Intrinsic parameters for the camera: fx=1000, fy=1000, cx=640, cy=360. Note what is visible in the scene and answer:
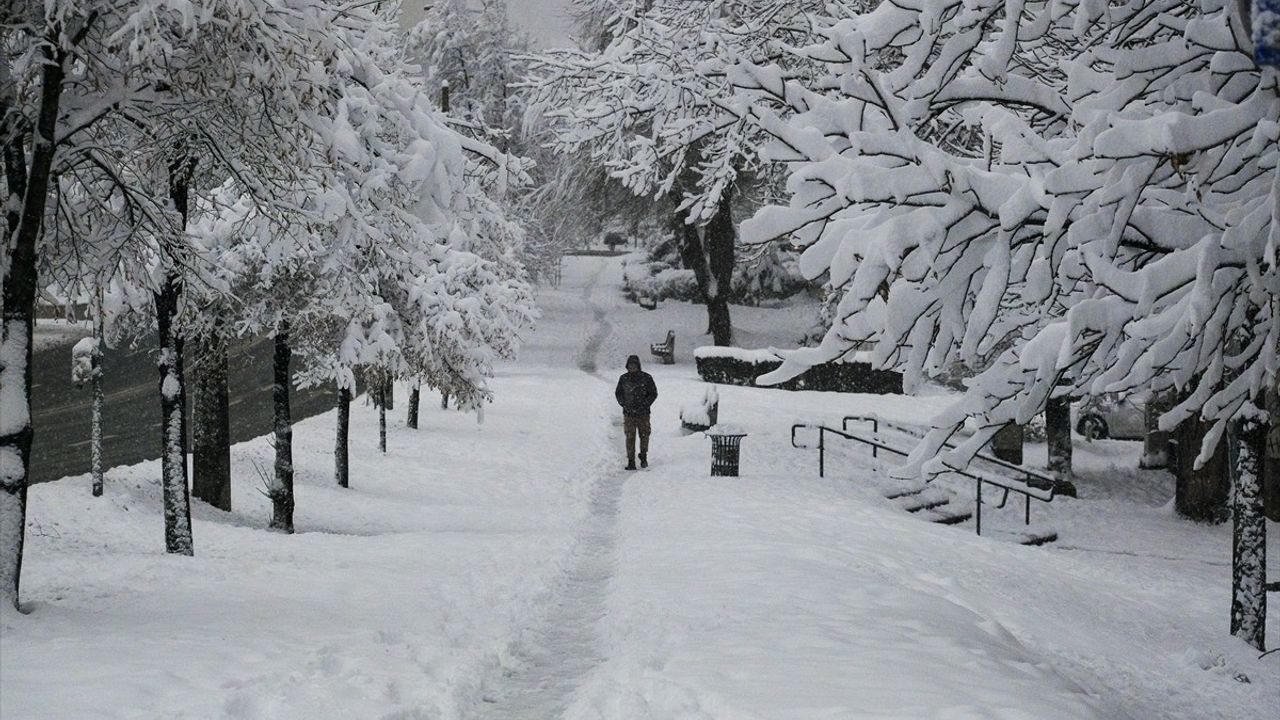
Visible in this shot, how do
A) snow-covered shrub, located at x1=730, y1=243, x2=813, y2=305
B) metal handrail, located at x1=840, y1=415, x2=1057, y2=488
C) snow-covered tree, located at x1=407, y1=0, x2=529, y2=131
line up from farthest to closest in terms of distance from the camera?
1. snow-covered tree, located at x1=407, y1=0, x2=529, y2=131
2. snow-covered shrub, located at x1=730, y1=243, x2=813, y2=305
3. metal handrail, located at x1=840, y1=415, x2=1057, y2=488

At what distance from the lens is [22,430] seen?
619 centimetres

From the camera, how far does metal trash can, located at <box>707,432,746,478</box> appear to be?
16391 millimetres

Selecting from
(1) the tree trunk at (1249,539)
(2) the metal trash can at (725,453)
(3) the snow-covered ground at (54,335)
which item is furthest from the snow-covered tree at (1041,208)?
(3) the snow-covered ground at (54,335)

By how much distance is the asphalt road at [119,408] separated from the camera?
17922mm

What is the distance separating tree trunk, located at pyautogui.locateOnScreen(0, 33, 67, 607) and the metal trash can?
11308 mm

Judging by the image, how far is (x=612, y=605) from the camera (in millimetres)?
8883

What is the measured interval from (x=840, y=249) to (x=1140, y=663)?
6.21 m

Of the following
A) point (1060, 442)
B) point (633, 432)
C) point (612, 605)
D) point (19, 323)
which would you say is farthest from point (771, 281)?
point (19, 323)

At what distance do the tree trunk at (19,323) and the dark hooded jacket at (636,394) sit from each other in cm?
1181

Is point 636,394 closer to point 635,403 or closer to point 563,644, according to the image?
point 635,403

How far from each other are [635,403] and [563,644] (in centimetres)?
987

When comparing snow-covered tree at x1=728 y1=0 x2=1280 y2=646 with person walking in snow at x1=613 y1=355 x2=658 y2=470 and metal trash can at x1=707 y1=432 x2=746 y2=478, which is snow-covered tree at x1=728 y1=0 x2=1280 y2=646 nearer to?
metal trash can at x1=707 y1=432 x2=746 y2=478

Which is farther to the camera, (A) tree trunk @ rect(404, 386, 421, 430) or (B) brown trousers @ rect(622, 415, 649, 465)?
(A) tree trunk @ rect(404, 386, 421, 430)

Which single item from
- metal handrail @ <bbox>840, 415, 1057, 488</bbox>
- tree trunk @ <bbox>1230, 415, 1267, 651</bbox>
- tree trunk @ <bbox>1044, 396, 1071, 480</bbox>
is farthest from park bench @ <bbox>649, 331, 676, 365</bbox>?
tree trunk @ <bbox>1230, 415, 1267, 651</bbox>
